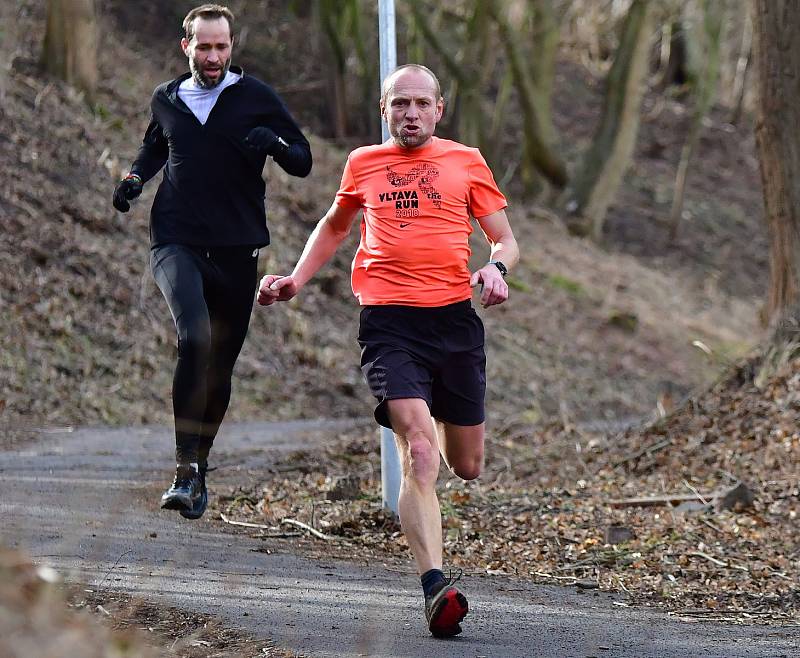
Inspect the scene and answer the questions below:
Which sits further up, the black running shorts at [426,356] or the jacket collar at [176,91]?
the jacket collar at [176,91]

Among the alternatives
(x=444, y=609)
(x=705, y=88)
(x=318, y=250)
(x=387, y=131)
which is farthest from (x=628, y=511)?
(x=705, y=88)

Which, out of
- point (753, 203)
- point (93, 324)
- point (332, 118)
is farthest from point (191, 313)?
point (753, 203)

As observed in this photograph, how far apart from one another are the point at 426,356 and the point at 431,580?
977 millimetres

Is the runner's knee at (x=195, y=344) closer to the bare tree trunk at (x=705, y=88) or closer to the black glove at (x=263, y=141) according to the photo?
the black glove at (x=263, y=141)

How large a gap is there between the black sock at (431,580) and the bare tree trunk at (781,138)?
20.3 feet

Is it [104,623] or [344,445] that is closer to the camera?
[104,623]

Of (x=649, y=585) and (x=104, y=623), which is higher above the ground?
(x=104, y=623)

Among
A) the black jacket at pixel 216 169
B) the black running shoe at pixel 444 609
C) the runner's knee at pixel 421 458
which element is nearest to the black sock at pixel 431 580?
the black running shoe at pixel 444 609

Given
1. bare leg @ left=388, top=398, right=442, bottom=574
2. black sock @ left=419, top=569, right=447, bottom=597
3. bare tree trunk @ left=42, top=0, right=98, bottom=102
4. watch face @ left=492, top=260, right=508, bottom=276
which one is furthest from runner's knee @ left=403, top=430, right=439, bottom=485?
bare tree trunk @ left=42, top=0, right=98, bottom=102

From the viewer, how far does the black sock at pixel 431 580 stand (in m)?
5.40

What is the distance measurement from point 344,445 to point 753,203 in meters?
26.8

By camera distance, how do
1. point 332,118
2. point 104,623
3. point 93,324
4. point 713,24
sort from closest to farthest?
point 104,623 → point 93,324 → point 332,118 → point 713,24

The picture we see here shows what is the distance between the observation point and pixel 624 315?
23516 mm

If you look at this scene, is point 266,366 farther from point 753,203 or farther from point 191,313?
point 753,203
